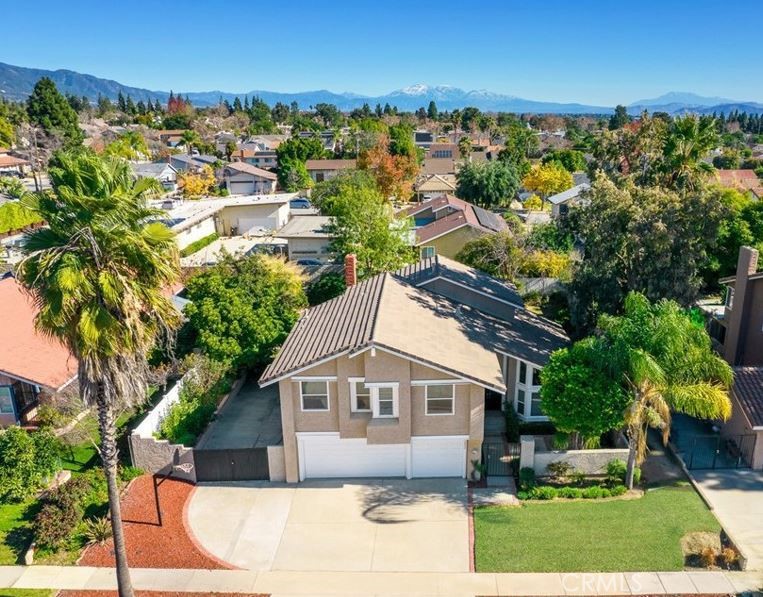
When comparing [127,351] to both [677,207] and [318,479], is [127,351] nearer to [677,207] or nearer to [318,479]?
[318,479]

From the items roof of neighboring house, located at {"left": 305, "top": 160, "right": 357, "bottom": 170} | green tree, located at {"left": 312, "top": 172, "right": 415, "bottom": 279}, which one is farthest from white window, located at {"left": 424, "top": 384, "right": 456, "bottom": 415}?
roof of neighboring house, located at {"left": 305, "top": 160, "right": 357, "bottom": 170}

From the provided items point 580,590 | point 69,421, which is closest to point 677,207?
point 580,590

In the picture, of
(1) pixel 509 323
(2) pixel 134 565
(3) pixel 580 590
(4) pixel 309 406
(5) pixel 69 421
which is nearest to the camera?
(3) pixel 580 590

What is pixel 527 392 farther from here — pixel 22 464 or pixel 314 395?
pixel 22 464

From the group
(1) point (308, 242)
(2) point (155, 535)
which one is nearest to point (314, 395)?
(2) point (155, 535)

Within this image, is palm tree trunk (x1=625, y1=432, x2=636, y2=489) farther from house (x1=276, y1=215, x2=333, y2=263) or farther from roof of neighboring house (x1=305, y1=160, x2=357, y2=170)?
roof of neighboring house (x1=305, y1=160, x2=357, y2=170)

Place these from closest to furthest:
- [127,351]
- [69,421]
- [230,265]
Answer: [127,351], [69,421], [230,265]
